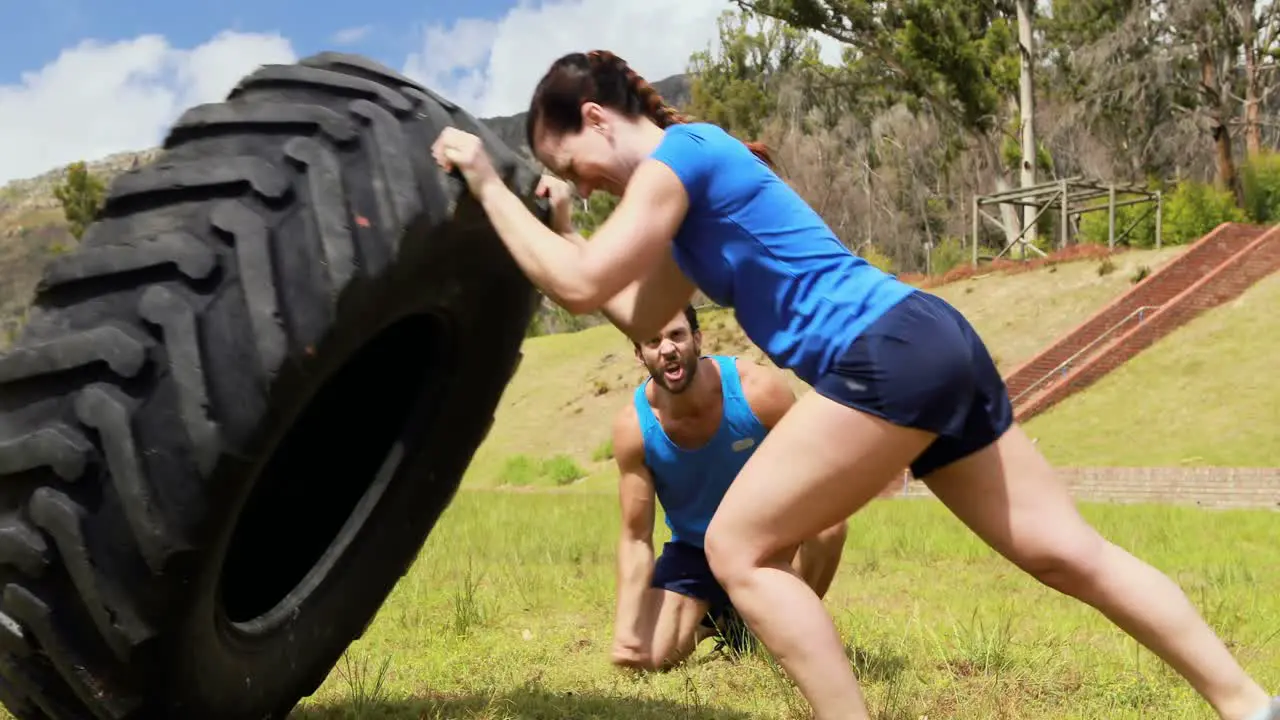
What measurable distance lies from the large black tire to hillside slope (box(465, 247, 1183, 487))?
19430mm

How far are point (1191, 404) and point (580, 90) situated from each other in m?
17.6

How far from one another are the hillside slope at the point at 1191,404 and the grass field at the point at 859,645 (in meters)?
8.83

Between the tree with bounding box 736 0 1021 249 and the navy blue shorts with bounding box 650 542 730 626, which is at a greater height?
the tree with bounding box 736 0 1021 249

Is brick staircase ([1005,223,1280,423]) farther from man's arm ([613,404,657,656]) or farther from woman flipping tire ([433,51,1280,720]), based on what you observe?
woman flipping tire ([433,51,1280,720])

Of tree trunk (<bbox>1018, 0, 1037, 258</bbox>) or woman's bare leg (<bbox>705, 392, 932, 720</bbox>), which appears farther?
tree trunk (<bbox>1018, 0, 1037, 258</bbox>)

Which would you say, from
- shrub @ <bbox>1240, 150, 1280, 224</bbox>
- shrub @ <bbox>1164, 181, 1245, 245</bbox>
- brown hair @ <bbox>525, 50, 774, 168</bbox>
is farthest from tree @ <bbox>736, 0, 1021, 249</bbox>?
brown hair @ <bbox>525, 50, 774, 168</bbox>

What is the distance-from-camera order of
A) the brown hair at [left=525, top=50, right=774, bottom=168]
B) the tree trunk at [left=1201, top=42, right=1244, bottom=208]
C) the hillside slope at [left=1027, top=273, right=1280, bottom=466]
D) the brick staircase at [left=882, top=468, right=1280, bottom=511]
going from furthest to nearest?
the tree trunk at [left=1201, top=42, right=1244, bottom=208] < the hillside slope at [left=1027, top=273, right=1280, bottom=466] < the brick staircase at [left=882, top=468, right=1280, bottom=511] < the brown hair at [left=525, top=50, right=774, bottom=168]

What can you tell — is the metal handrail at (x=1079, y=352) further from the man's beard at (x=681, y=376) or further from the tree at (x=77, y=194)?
the tree at (x=77, y=194)

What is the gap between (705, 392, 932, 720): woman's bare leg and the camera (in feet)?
7.30

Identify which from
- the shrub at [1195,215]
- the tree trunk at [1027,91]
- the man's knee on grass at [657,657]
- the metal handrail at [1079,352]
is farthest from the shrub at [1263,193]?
the man's knee on grass at [657,657]

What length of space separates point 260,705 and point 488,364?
37.8 inches

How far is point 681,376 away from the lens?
4.09m

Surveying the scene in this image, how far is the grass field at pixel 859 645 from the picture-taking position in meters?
3.31

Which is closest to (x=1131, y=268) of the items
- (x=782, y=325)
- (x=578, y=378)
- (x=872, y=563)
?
(x=578, y=378)
